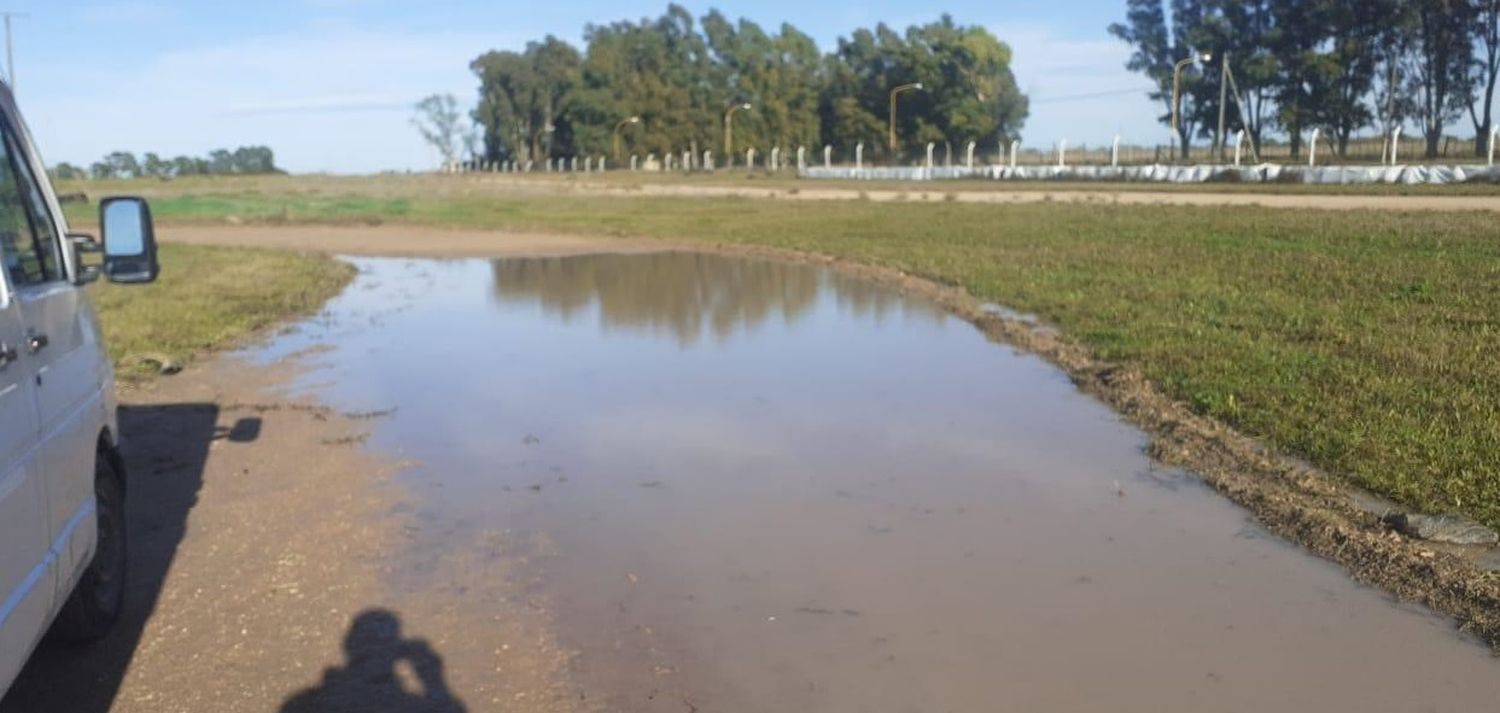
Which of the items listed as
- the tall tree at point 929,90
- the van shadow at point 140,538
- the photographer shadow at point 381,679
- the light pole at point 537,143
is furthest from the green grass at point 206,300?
the light pole at point 537,143

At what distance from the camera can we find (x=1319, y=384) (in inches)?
354

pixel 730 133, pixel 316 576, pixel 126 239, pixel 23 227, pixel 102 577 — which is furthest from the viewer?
pixel 730 133

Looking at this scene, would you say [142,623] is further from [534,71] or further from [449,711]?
[534,71]

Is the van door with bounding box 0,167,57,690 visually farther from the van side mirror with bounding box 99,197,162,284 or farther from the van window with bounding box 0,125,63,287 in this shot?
the van side mirror with bounding box 99,197,162,284

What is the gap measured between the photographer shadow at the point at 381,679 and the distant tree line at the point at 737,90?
270 feet

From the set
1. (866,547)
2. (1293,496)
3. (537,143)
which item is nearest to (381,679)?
(866,547)

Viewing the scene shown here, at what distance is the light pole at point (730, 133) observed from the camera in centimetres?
9912

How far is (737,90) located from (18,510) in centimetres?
10623

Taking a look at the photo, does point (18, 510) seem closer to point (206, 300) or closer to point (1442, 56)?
point (206, 300)

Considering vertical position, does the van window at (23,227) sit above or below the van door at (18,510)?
above

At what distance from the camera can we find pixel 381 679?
4820mm

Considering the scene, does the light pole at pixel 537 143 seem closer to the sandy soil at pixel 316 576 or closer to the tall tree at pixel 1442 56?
the tall tree at pixel 1442 56

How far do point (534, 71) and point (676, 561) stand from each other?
114114 millimetres

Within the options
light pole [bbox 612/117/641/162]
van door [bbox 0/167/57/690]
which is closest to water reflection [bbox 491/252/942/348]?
van door [bbox 0/167/57/690]
